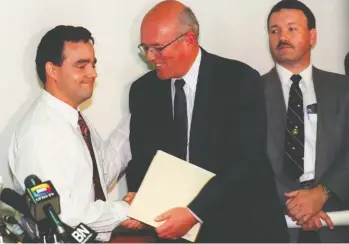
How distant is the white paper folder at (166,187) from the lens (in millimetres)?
2744

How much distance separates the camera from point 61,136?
103 inches

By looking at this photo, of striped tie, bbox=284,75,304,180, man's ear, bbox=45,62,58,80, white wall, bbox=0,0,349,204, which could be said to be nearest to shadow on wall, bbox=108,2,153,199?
white wall, bbox=0,0,349,204

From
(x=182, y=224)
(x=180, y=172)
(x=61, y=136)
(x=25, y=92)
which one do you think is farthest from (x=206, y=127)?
(x=25, y=92)

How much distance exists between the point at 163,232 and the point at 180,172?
0.26 metres

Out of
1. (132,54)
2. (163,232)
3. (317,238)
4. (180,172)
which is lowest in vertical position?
(317,238)

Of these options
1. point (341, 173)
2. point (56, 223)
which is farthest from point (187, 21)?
point (56, 223)

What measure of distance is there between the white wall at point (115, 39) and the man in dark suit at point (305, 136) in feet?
1.32

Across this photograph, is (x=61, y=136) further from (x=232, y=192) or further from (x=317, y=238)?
(x=317, y=238)

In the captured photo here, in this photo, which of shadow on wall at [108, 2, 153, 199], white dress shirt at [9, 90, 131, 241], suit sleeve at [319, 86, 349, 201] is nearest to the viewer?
white dress shirt at [9, 90, 131, 241]

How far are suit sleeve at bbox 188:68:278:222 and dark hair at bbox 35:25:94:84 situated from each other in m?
0.71

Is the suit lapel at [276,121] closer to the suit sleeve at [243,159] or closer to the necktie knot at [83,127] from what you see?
the suit sleeve at [243,159]

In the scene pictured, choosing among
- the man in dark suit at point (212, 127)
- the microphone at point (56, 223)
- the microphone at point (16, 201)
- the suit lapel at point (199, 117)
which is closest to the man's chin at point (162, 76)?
the man in dark suit at point (212, 127)

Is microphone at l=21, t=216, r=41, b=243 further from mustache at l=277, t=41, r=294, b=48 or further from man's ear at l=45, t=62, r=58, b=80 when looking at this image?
mustache at l=277, t=41, r=294, b=48

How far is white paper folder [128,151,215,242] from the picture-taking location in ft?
9.00
